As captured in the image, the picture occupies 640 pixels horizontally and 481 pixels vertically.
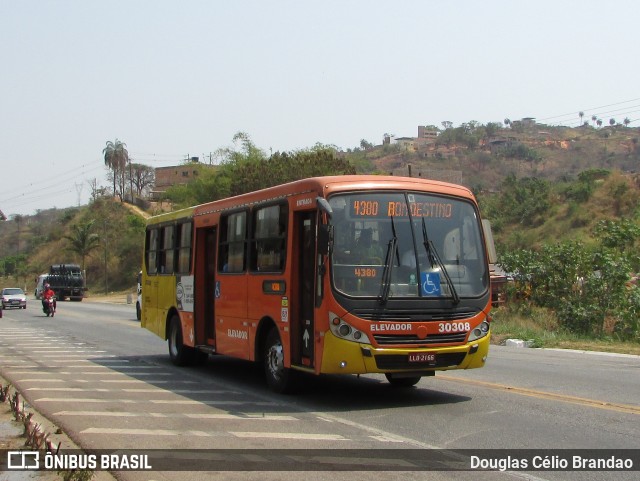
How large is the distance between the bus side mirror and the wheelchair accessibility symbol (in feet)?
4.15

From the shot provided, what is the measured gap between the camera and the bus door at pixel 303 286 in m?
10.7

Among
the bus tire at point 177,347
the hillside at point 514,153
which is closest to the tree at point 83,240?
the hillside at point 514,153

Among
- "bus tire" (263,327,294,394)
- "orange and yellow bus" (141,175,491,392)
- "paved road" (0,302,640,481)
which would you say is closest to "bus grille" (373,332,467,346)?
"orange and yellow bus" (141,175,491,392)

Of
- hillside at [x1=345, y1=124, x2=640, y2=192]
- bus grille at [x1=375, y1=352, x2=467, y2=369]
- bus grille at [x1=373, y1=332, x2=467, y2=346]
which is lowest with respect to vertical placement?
bus grille at [x1=375, y1=352, x2=467, y2=369]

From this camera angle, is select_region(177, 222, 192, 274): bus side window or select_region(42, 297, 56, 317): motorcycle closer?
select_region(177, 222, 192, 274): bus side window

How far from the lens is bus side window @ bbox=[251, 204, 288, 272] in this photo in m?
11.5

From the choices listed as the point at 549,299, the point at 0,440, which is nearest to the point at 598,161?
the point at 549,299

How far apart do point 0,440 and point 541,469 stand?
540 cm

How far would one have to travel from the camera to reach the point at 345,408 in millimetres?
10656

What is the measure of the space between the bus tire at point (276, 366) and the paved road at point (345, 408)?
21 cm

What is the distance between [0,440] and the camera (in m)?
8.52

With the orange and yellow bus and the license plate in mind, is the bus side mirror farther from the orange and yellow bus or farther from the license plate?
the license plate

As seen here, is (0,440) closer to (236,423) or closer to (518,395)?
(236,423)

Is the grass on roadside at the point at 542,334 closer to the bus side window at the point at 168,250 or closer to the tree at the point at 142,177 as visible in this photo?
the bus side window at the point at 168,250
